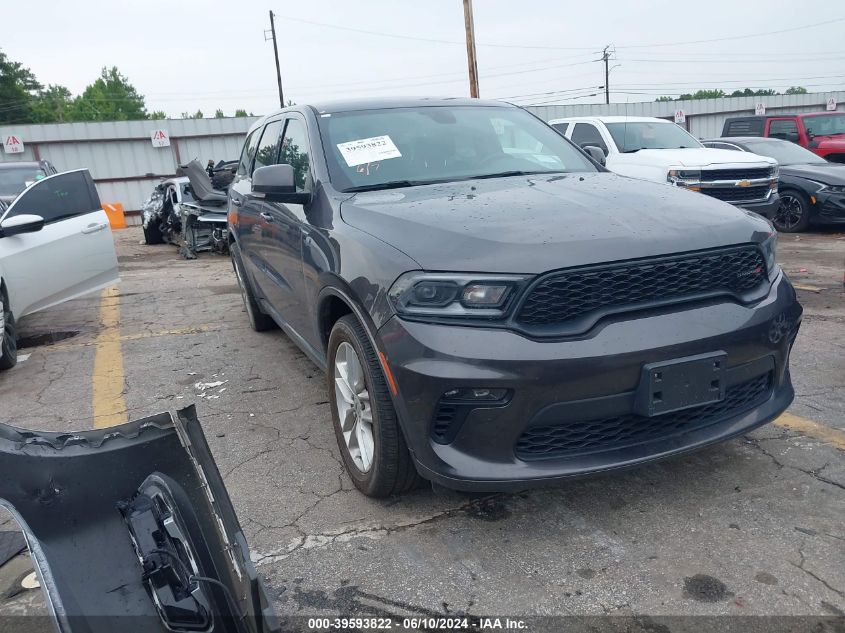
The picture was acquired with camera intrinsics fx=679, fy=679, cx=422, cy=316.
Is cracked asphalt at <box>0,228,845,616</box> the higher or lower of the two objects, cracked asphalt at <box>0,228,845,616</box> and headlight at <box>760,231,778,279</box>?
the lower

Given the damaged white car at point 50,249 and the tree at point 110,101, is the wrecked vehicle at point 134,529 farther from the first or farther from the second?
the tree at point 110,101

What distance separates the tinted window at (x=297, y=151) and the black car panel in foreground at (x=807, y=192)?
815 centimetres

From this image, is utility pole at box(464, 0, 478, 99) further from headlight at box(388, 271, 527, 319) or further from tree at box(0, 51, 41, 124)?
tree at box(0, 51, 41, 124)

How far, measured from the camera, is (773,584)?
2.25 metres

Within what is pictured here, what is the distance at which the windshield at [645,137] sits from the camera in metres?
9.93

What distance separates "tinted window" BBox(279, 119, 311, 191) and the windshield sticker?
0.83 feet

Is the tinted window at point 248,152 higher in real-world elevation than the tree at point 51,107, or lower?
lower

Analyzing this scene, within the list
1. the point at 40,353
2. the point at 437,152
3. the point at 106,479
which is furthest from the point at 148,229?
the point at 106,479

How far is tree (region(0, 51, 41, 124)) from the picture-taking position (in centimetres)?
5862

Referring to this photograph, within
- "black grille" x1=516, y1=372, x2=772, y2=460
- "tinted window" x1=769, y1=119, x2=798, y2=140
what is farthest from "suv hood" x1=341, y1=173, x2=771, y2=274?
"tinted window" x1=769, y1=119, x2=798, y2=140

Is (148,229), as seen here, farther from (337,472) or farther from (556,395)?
(556,395)

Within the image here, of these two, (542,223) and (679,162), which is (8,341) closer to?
(542,223)

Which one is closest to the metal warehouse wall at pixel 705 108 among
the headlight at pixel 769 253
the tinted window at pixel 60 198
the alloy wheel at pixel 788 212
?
the alloy wheel at pixel 788 212

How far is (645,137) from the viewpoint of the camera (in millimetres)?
10055
